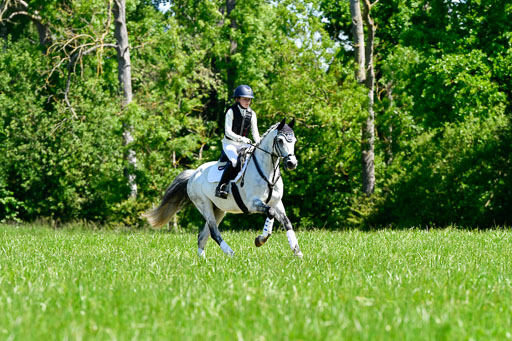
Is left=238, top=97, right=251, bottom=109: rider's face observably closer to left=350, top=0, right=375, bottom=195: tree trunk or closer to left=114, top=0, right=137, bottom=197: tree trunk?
left=350, top=0, right=375, bottom=195: tree trunk

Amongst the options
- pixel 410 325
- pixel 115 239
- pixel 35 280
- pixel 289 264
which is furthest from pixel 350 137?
pixel 410 325

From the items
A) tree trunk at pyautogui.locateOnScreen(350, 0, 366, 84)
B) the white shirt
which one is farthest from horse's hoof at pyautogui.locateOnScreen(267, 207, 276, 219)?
tree trunk at pyautogui.locateOnScreen(350, 0, 366, 84)

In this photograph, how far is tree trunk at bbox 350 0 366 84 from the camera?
89.1 ft

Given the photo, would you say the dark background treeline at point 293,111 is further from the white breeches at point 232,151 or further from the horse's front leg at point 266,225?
the horse's front leg at point 266,225

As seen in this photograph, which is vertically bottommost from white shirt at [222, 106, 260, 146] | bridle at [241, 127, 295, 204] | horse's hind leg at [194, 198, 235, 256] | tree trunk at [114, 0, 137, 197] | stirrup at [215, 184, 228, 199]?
horse's hind leg at [194, 198, 235, 256]

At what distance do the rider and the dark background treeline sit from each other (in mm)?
13253

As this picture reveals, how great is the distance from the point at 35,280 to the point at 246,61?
2529 cm

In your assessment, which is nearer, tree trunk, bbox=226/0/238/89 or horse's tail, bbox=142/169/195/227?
horse's tail, bbox=142/169/195/227

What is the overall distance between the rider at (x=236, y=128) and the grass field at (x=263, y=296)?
1.55 metres

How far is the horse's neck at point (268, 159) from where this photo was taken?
444 inches

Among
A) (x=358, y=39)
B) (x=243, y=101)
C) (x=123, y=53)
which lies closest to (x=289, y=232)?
(x=243, y=101)

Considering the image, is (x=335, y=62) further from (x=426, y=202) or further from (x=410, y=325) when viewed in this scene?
(x=410, y=325)

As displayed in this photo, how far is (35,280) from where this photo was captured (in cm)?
815

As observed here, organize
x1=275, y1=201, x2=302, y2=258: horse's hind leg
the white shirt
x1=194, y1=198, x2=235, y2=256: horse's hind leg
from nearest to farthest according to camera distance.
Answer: x1=275, y1=201, x2=302, y2=258: horse's hind leg < the white shirt < x1=194, y1=198, x2=235, y2=256: horse's hind leg
